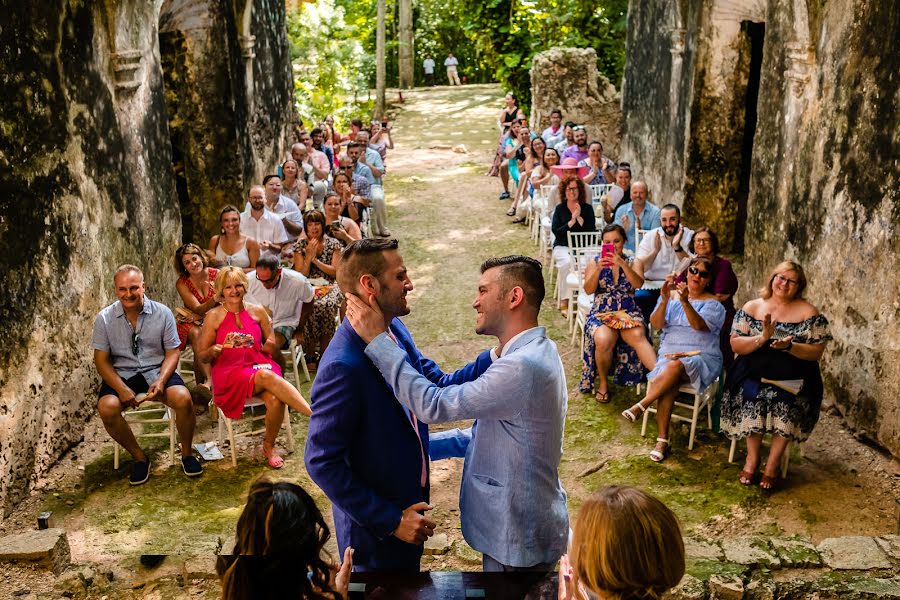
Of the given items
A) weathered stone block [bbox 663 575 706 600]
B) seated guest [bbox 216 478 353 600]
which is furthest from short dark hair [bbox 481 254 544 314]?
weathered stone block [bbox 663 575 706 600]

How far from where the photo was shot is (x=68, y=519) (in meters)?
5.08

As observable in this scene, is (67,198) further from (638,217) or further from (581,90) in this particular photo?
(581,90)

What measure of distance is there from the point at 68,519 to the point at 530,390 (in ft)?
11.6

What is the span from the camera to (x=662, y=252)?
7.09 metres

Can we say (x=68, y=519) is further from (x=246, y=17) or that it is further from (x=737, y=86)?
(x=737, y=86)

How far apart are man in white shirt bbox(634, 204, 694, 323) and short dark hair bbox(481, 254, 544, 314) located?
4.16m

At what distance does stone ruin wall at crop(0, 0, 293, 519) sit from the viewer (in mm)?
5234

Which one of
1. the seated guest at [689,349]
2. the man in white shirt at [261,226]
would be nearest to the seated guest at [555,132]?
the man in white shirt at [261,226]

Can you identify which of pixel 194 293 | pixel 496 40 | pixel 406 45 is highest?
pixel 406 45

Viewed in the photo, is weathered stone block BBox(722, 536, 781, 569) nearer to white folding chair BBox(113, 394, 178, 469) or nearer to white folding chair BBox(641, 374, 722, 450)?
white folding chair BBox(641, 374, 722, 450)

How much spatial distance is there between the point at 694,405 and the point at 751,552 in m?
1.84

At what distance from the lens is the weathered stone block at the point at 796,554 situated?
13.0 ft

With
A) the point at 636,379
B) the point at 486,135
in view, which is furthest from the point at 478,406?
the point at 486,135

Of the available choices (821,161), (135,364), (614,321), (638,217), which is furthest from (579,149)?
(135,364)
